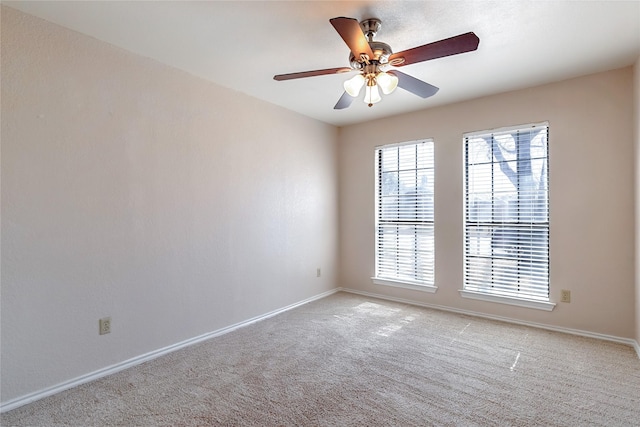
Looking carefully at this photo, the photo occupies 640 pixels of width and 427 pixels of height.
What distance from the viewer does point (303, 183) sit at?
167 inches

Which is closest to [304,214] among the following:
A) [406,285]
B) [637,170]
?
[406,285]

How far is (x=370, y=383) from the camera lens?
230 centimetres

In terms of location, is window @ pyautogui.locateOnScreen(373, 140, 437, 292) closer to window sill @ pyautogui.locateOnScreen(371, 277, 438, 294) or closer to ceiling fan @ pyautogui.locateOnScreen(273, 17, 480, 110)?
window sill @ pyautogui.locateOnScreen(371, 277, 438, 294)

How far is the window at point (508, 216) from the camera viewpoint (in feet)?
11.0

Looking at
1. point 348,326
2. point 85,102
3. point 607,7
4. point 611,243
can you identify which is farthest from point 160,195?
point 611,243

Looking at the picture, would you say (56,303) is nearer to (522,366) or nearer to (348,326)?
(348,326)

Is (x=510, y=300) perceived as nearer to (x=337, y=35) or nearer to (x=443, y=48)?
(x=443, y=48)

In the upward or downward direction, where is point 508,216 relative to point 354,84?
downward

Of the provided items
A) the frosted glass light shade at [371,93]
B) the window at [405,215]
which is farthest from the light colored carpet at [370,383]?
the frosted glass light shade at [371,93]

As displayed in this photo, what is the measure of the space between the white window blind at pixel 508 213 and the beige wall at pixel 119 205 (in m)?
2.26

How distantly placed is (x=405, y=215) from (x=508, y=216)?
3.92ft

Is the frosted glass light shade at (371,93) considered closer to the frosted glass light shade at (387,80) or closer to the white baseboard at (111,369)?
the frosted glass light shade at (387,80)

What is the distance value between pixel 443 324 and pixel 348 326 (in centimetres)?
101

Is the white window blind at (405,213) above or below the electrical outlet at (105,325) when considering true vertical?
above
